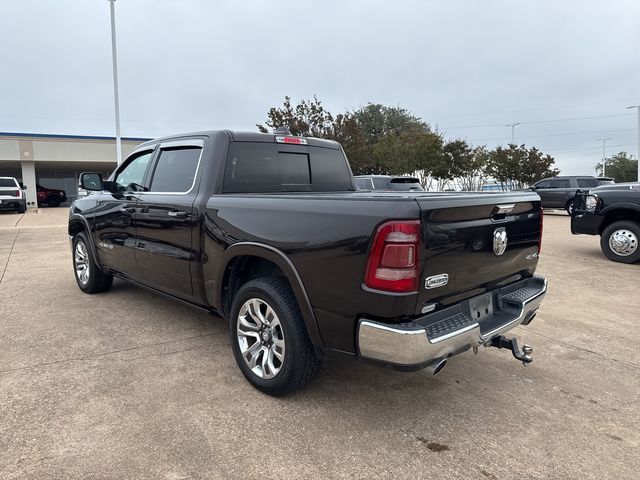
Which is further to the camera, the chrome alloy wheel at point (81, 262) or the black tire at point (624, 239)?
the black tire at point (624, 239)

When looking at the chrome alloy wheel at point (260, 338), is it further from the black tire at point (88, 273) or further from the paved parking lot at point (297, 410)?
the black tire at point (88, 273)

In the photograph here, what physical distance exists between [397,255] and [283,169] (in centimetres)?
201

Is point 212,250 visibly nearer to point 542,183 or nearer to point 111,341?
point 111,341

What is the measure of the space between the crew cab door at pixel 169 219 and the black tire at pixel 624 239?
767 cm

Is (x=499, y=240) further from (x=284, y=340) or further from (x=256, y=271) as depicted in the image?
(x=256, y=271)

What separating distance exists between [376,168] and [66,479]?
98.3 ft

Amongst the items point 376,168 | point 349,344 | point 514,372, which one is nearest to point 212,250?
point 349,344

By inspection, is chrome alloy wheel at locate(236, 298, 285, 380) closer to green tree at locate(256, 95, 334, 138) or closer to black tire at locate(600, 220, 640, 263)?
black tire at locate(600, 220, 640, 263)

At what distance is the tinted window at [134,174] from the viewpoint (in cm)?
470

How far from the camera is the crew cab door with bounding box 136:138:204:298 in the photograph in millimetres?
3863

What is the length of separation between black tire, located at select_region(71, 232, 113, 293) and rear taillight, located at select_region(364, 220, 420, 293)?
4.31 meters

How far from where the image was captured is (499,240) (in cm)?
311

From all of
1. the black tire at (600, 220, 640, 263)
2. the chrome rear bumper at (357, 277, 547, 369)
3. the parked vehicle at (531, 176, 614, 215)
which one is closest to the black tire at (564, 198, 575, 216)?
the black tire at (600, 220, 640, 263)

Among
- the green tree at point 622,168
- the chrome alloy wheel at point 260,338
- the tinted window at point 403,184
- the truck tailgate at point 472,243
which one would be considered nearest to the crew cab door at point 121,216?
the chrome alloy wheel at point 260,338
